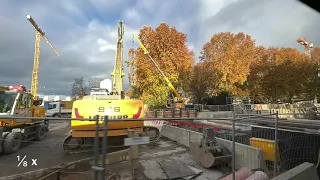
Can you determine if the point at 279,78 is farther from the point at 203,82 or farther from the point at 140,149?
the point at 140,149

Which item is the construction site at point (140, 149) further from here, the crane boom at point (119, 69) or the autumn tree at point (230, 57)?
the autumn tree at point (230, 57)

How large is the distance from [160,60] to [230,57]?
11441mm

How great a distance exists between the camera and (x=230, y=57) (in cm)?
4203

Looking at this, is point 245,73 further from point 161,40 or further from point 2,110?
point 2,110

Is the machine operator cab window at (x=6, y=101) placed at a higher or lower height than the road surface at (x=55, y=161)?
higher

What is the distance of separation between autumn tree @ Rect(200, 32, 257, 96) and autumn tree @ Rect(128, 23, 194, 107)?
5.57m

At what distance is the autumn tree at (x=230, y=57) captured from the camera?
4212 centimetres

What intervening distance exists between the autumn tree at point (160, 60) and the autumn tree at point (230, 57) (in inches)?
219

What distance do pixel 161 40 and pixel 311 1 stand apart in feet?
114

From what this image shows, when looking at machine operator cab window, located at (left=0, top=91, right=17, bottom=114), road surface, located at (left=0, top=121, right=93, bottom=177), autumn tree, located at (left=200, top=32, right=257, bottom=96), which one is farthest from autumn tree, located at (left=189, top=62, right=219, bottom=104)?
road surface, located at (left=0, top=121, right=93, bottom=177)

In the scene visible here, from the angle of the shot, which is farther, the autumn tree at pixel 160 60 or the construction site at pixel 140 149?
the autumn tree at pixel 160 60

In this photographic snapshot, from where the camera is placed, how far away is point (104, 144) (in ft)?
11.6

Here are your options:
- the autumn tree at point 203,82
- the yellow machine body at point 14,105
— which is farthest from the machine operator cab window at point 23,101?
the autumn tree at point 203,82

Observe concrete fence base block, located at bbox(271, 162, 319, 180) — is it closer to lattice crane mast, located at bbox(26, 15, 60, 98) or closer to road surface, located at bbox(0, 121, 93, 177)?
road surface, located at bbox(0, 121, 93, 177)
